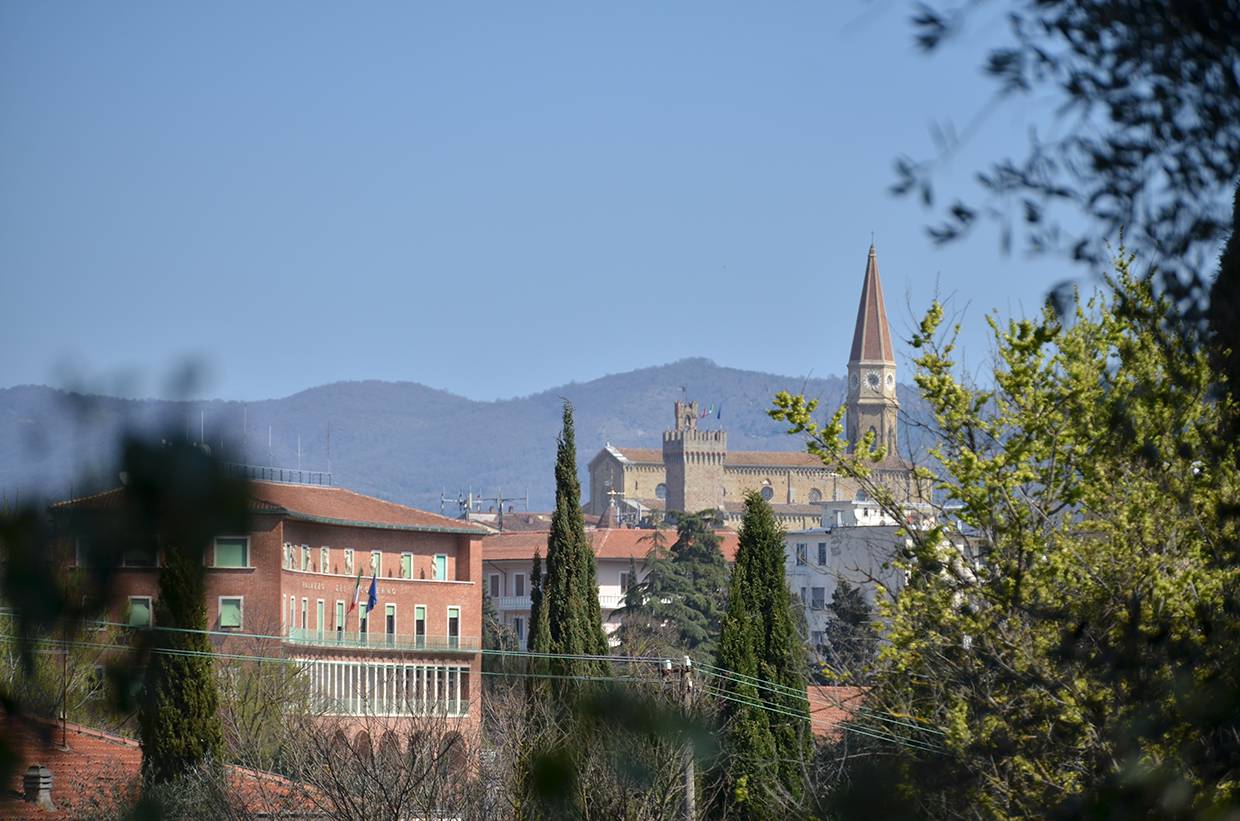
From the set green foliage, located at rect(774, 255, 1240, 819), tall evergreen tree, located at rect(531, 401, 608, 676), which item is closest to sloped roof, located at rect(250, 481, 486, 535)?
tall evergreen tree, located at rect(531, 401, 608, 676)

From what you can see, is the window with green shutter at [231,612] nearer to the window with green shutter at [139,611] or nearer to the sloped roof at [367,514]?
the sloped roof at [367,514]

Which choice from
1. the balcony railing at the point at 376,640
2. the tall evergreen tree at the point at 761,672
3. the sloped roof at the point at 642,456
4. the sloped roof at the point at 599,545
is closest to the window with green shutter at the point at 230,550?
the tall evergreen tree at the point at 761,672

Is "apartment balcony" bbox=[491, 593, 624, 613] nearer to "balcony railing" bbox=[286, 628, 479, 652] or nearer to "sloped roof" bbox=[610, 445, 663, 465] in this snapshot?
"balcony railing" bbox=[286, 628, 479, 652]

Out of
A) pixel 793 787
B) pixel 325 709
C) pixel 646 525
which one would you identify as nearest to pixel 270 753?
pixel 325 709

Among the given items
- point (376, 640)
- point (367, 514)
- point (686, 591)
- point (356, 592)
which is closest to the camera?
point (356, 592)

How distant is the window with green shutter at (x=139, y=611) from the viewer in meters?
2.82

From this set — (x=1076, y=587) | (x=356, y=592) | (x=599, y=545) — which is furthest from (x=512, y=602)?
(x=1076, y=587)

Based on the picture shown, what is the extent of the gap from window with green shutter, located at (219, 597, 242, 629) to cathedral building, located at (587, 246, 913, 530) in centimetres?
10073

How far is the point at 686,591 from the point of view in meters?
57.0

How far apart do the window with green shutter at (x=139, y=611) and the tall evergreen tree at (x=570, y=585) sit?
24529 millimetres

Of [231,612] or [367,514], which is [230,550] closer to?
[231,612]

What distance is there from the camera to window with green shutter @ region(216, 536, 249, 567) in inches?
107

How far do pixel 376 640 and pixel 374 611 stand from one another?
202cm

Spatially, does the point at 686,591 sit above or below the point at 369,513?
below
